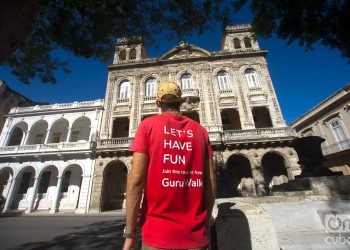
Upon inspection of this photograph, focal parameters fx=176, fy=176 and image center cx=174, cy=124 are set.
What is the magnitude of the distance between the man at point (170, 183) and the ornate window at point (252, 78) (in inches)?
674

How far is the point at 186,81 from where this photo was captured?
699 inches

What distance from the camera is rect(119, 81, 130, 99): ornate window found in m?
17.8

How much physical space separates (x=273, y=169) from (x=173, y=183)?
53.0ft

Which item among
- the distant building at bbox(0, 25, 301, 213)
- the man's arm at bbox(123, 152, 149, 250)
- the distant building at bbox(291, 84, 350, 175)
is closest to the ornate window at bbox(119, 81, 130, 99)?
the distant building at bbox(0, 25, 301, 213)

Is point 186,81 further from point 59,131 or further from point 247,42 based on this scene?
point 59,131

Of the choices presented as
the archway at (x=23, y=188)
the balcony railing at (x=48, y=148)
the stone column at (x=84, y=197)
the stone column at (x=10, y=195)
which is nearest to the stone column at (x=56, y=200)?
the stone column at (x=84, y=197)

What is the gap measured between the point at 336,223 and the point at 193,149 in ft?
10.5

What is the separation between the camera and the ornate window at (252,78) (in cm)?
1680

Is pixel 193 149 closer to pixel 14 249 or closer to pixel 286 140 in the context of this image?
pixel 14 249

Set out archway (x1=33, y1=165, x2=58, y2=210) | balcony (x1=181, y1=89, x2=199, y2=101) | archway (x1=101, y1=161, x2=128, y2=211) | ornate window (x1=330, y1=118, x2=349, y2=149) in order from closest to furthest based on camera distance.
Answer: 1. archway (x1=101, y1=161, x2=128, y2=211)
2. archway (x1=33, y1=165, x2=58, y2=210)
3. ornate window (x1=330, y1=118, x2=349, y2=149)
4. balcony (x1=181, y1=89, x2=199, y2=101)

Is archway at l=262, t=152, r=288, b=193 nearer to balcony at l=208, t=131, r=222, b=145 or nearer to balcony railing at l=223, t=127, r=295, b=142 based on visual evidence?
balcony railing at l=223, t=127, r=295, b=142

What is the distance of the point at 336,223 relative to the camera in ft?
9.50

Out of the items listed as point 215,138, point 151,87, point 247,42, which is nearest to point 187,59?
point 151,87

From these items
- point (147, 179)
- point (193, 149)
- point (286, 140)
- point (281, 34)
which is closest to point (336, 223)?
point (193, 149)
